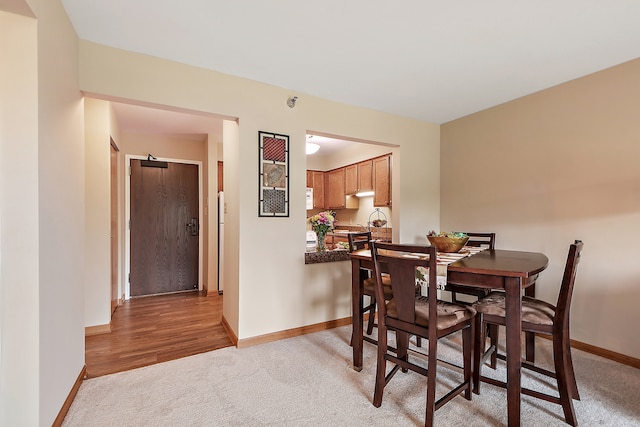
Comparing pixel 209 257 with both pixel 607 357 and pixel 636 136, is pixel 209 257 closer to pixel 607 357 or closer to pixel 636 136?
pixel 607 357

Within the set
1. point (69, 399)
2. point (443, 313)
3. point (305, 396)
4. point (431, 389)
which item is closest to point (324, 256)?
point (305, 396)

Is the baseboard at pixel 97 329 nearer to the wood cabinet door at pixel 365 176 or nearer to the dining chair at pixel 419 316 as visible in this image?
the dining chair at pixel 419 316

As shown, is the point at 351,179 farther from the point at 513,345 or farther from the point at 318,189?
the point at 513,345

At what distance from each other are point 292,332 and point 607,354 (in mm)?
2656

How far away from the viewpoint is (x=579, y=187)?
101 inches

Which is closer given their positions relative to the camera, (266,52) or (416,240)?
(266,52)

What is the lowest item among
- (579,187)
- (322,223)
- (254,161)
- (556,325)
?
(556,325)

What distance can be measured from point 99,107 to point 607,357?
200 inches

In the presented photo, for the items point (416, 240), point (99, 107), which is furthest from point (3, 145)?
point (416, 240)

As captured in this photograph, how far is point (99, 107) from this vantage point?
2881 millimetres

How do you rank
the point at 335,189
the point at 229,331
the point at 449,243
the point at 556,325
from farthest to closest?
the point at 335,189 < the point at 229,331 < the point at 449,243 < the point at 556,325

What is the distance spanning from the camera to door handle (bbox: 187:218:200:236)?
15.1ft

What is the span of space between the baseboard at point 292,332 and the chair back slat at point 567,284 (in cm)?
191

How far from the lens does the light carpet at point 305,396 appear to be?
65.4 inches
